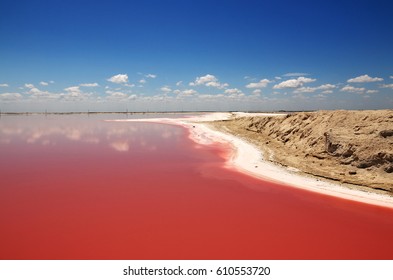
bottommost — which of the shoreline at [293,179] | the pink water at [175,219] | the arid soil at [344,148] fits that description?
the pink water at [175,219]

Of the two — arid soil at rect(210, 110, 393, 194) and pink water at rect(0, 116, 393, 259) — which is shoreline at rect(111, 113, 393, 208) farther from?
arid soil at rect(210, 110, 393, 194)

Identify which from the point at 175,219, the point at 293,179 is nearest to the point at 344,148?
the point at 293,179

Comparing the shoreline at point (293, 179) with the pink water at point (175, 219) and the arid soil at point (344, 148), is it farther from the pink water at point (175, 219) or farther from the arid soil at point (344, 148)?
the arid soil at point (344, 148)

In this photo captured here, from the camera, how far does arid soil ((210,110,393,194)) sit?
1286 cm

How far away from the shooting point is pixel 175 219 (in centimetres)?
830

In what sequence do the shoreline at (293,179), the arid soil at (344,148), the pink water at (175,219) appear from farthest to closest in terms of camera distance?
1. the arid soil at (344,148)
2. the shoreline at (293,179)
3. the pink water at (175,219)

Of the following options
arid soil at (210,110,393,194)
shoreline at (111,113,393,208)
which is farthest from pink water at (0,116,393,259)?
arid soil at (210,110,393,194)

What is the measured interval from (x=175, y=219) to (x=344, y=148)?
1142cm

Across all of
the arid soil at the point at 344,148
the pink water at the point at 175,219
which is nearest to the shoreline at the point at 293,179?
the pink water at the point at 175,219

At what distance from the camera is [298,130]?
2333cm

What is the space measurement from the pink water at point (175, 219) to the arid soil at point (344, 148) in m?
3.60

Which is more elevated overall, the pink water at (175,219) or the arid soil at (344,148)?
the arid soil at (344,148)

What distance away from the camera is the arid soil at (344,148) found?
1286cm
